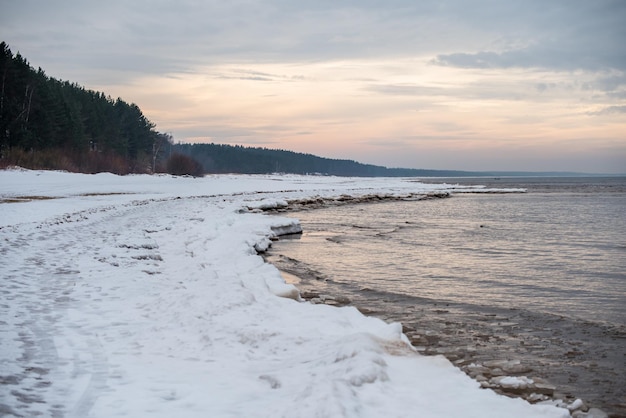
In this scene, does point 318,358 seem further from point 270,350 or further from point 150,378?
point 150,378

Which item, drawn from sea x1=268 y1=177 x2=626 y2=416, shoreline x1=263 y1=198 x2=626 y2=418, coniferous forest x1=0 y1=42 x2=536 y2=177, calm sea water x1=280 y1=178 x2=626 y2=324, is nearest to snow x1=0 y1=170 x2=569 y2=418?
shoreline x1=263 y1=198 x2=626 y2=418

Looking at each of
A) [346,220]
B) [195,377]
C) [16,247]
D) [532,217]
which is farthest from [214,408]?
[532,217]

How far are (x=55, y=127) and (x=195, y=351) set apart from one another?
186 ft

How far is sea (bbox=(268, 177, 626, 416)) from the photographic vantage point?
6.12m

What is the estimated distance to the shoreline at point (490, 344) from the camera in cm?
492

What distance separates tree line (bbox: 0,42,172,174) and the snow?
3895 centimetres

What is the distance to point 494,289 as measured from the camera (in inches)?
399

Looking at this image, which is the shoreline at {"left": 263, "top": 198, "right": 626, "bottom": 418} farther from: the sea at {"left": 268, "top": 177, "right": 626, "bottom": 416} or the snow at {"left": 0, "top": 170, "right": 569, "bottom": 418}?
the snow at {"left": 0, "top": 170, "right": 569, "bottom": 418}

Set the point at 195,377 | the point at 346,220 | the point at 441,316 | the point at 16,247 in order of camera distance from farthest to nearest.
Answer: the point at 346,220 < the point at 16,247 < the point at 441,316 < the point at 195,377

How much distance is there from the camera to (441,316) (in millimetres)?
8023

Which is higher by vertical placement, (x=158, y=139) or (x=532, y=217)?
(x=158, y=139)

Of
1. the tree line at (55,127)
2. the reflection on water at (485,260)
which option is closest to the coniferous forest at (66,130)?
the tree line at (55,127)

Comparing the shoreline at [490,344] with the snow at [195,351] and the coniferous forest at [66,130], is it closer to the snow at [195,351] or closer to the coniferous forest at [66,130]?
the snow at [195,351]

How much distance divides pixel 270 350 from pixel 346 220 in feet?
65.5
